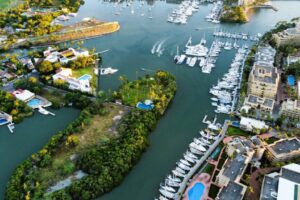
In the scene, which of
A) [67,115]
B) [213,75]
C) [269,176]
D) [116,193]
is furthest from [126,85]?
[269,176]

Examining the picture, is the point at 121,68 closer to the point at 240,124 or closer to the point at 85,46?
the point at 85,46

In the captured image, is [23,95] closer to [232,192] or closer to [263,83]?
[232,192]

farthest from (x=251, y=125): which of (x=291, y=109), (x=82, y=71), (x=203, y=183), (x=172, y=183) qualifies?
(x=82, y=71)

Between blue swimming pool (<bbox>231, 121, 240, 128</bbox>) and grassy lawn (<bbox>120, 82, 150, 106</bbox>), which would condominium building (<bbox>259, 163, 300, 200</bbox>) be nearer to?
blue swimming pool (<bbox>231, 121, 240, 128</bbox>)

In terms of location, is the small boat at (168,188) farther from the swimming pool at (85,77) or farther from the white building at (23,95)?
the white building at (23,95)

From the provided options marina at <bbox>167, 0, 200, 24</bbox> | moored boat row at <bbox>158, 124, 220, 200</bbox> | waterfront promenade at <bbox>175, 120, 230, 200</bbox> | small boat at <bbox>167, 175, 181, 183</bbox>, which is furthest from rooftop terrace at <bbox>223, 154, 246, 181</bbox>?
marina at <bbox>167, 0, 200, 24</bbox>

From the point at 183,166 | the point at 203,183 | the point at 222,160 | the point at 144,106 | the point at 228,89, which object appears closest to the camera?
the point at 203,183
